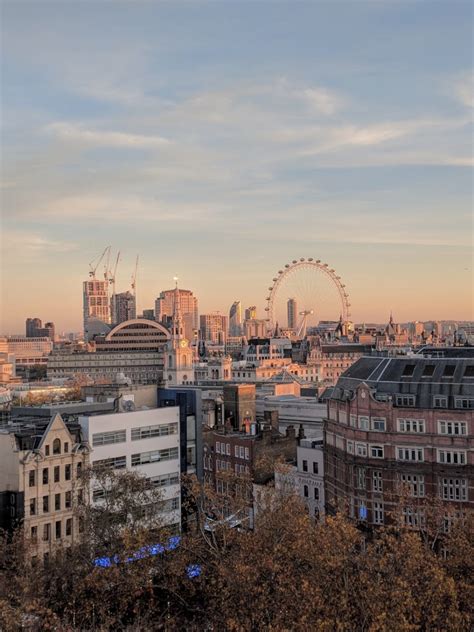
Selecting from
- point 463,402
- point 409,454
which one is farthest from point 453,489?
point 463,402

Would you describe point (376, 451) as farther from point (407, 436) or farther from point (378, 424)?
point (407, 436)

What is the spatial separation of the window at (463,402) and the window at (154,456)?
1082 inches

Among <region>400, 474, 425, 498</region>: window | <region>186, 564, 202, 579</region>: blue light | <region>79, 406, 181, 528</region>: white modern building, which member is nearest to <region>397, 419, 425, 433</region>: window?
<region>400, 474, 425, 498</region>: window

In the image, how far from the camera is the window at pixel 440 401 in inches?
3063

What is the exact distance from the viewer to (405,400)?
262 feet

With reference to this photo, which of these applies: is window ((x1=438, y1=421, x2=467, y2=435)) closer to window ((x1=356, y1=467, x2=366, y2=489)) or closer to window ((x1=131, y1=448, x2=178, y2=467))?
window ((x1=356, y1=467, x2=366, y2=489))

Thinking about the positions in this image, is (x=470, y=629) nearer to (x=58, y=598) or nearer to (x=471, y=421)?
(x=58, y=598)

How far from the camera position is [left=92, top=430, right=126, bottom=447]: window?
7575cm

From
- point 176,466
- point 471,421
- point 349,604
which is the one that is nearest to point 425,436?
point 471,421

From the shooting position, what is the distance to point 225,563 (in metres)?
48.8

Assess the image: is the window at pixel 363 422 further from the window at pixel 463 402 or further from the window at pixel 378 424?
the window at pixel 463 402

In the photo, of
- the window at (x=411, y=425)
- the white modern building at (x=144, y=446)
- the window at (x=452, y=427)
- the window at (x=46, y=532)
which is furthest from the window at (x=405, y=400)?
the window at (x=46, y=532)

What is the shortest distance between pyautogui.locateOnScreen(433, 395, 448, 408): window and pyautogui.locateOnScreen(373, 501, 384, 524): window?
10556 millimetres

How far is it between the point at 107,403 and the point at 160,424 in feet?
19.8
